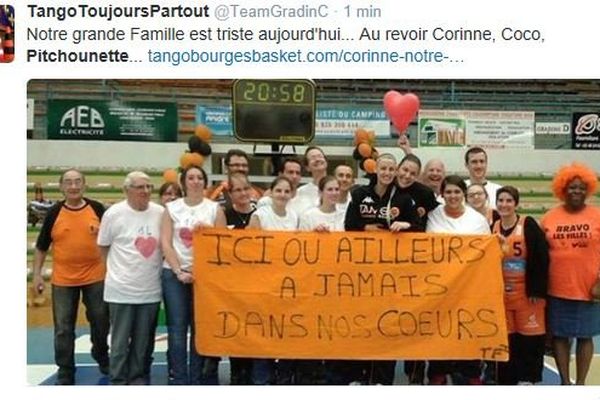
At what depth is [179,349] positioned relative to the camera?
359cm

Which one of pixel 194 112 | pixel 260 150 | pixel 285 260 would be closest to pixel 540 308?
pixel 285 260

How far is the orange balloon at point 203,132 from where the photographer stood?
4.29m

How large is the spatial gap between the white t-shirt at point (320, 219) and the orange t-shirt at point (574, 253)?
0.97 meters

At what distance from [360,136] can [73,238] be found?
5.36ft

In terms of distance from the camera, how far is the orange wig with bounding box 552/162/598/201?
365 centimetres

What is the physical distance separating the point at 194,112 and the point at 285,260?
95cm

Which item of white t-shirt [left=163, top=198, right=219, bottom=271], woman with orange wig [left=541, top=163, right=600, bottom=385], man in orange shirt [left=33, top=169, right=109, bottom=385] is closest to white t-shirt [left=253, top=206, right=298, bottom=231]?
white t-shirt [left=163, top=198, right=219, bottom=271]

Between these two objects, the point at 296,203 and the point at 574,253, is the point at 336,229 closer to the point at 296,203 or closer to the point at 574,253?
the point at 296,203

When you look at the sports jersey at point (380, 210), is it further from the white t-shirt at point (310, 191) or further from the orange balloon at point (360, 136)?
the orange balloon at point (360, 136)

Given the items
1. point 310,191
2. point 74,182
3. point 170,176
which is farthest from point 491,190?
point 74,182

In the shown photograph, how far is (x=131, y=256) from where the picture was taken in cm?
367

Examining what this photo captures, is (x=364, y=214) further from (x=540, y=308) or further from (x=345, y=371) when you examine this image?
(x=540, y=308)

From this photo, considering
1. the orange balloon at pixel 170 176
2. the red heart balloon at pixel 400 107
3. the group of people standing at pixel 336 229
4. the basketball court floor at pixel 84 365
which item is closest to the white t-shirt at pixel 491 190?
the group of people standing at pixel 336 229
